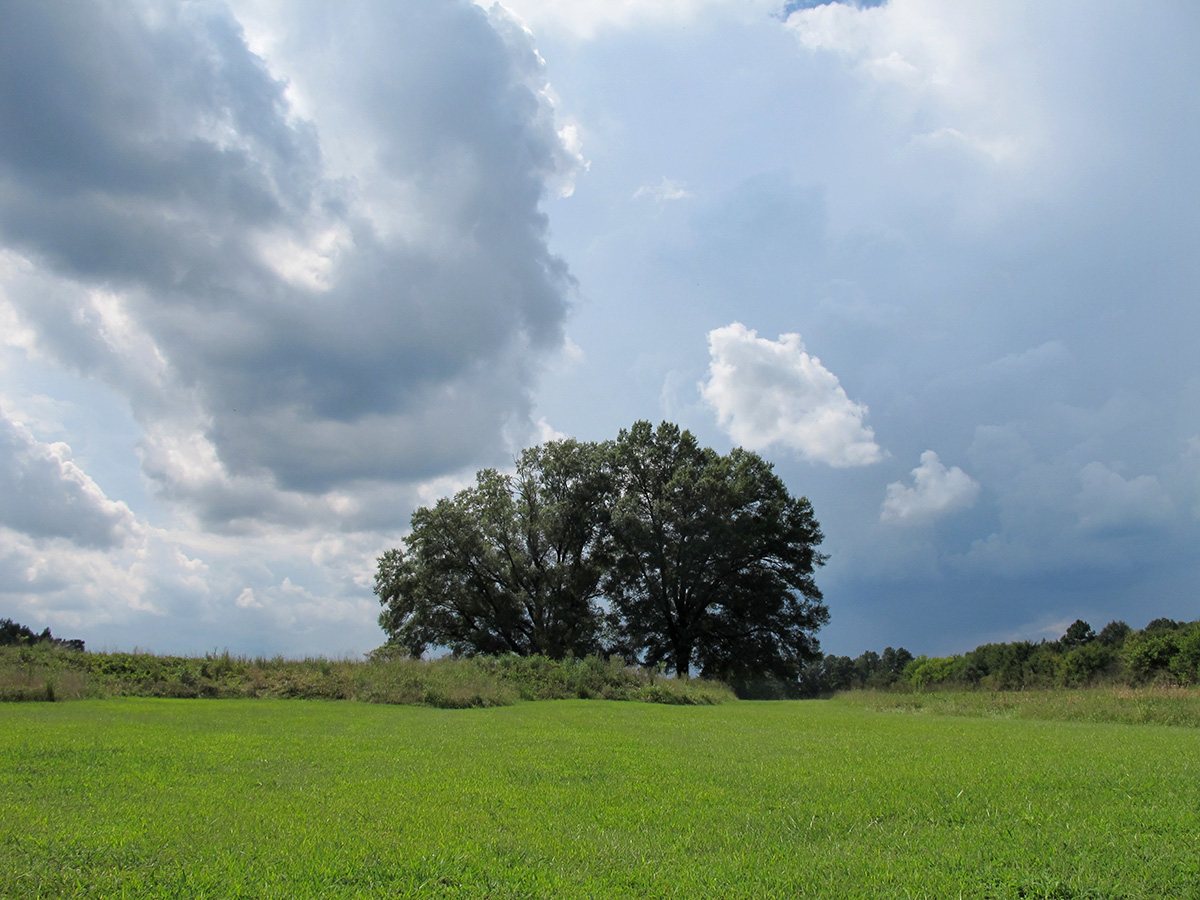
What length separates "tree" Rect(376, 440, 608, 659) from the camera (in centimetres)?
4231

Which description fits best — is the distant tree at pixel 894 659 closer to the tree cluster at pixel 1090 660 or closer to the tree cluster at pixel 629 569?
the tree cluster at pixel 1090 660

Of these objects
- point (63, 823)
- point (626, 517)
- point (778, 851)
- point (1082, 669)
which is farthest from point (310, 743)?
point (1082, 669)

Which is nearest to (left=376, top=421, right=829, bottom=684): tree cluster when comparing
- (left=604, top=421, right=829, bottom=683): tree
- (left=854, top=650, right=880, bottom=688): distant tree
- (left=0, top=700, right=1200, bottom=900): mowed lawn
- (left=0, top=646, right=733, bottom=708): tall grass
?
(left=604, top=421, right=829, bottom=683): tree

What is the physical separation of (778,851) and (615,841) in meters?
1.04

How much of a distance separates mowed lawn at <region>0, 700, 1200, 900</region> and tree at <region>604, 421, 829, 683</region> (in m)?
31.8

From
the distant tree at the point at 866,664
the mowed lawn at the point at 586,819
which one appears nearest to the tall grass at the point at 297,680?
the mowed lawn at the point at 586,819

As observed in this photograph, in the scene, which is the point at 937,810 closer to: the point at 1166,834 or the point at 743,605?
the point at 1166,834

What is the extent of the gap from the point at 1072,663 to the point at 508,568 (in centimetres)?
4013

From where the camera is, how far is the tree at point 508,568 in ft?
139

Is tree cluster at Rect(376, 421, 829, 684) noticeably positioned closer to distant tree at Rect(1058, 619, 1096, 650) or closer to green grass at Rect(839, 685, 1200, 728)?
green grass at Rect(839, 685, 1200, 728)

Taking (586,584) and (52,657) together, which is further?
(586,584)

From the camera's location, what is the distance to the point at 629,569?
43.5m

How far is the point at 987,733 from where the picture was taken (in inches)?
469

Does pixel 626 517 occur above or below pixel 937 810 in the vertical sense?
above
